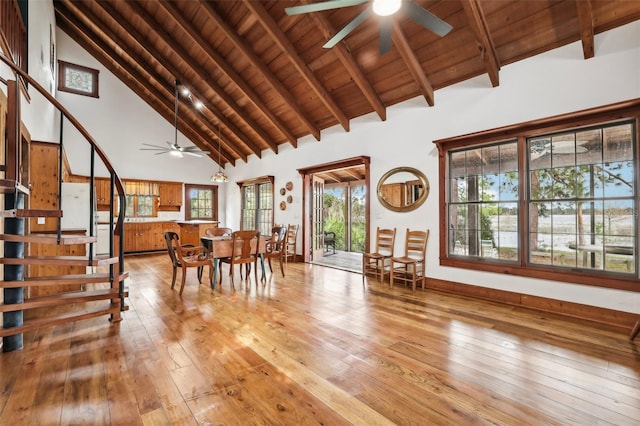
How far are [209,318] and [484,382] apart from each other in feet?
8.75

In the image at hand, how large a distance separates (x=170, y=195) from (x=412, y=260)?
7.84 metres

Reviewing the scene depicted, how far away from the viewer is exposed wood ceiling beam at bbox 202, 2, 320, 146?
4.54 m

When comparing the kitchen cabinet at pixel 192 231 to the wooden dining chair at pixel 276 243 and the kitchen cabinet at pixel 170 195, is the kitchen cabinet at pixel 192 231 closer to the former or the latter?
the kitchen cabinet at pixel 170 195

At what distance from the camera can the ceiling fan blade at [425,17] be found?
2.43 metres

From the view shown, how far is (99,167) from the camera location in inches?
313

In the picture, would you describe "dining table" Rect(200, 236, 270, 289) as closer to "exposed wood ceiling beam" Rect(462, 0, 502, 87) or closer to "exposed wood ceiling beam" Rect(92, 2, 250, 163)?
"exposed wood ceiling beam" Rect(92, 2, 250, 163)

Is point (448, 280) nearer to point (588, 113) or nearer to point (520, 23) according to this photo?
point (588, 113)

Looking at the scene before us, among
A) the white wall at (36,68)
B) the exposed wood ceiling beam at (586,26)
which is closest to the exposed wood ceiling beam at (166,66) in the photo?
the white wall at (36,68)

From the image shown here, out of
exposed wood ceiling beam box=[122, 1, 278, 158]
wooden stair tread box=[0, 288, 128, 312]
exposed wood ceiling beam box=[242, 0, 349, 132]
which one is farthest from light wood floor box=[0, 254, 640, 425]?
exposed wood ceiling beam box=[122, 1, 278, 158]

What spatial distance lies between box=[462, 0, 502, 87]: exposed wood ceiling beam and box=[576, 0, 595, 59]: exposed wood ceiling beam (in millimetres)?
826

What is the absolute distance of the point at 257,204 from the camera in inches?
347

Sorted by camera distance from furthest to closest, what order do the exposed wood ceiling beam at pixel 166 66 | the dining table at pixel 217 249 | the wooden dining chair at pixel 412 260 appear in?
the exposed wood ceiling beam at pixel 166 66, the wooden dining chair at pixel 412 260, the dining table at pixel 217 249

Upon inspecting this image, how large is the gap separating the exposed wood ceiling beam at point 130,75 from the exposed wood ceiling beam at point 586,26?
784 cm

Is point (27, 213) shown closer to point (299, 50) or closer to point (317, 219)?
point (299, 50)
